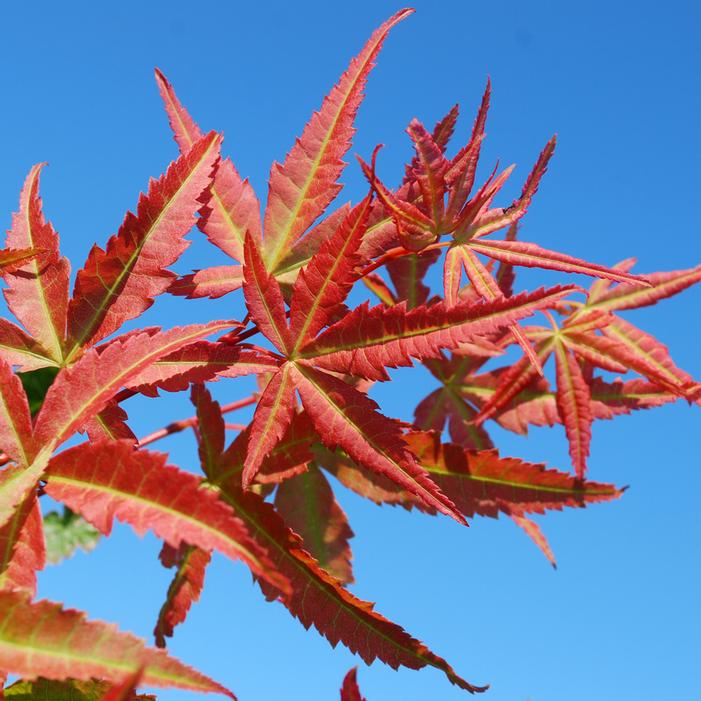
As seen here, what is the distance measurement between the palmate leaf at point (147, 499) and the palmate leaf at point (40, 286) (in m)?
0.47

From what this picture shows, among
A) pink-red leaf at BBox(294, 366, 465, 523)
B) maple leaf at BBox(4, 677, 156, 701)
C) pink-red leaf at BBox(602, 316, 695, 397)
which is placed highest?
pink-red leaf at BBox(602, 316, 695, 397)

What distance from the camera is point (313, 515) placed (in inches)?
85.8

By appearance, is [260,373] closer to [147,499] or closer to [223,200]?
[223,200]

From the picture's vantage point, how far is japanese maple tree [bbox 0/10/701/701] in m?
1.28

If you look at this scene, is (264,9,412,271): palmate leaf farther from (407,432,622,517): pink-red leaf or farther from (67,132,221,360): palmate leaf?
(407,432,622,517): pink-red leaf

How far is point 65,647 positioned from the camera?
1.14 metres

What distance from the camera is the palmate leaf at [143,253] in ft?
5.71

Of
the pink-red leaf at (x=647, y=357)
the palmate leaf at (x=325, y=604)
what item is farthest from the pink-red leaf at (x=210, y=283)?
the pink-red leaf at (x=647, y=357)

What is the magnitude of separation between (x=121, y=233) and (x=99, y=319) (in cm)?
19

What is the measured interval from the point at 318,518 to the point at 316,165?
90 cm

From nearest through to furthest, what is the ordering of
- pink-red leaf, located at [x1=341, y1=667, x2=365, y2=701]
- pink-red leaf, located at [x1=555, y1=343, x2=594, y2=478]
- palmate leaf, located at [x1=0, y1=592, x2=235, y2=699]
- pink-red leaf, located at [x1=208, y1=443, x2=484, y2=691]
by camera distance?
1. palmate leaf, located at [x1=0, y1=592, x2=235, y2=699]
2. pink-red leaf, located at [x1=341, y1=667, x2=365, y2=701]
3. pink-red leaf, located at [x1=208, y1=443, x2=484, y2=691]
4. pink-red leaf, located at [x1=555, y1=343, x2=594, y2=478]

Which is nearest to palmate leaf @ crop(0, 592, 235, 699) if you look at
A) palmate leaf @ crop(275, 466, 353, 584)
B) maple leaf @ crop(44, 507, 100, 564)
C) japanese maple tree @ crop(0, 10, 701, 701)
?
japanese maple tree @ crop(0, 10, 701, 701)

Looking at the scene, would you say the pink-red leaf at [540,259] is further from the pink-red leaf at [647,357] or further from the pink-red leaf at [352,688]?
the pink-red leaf at [352,688]

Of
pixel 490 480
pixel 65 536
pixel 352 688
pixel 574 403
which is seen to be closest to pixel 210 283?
pixel 490 480
